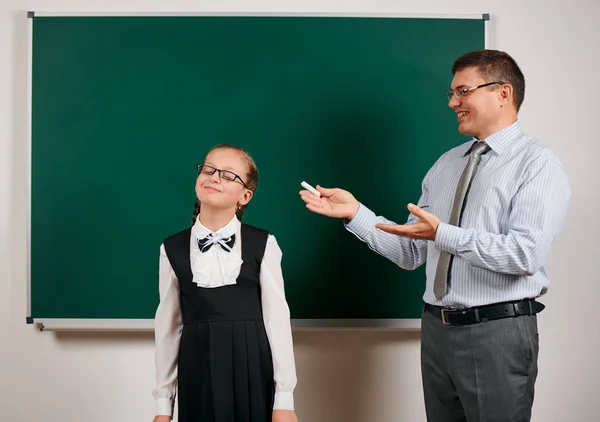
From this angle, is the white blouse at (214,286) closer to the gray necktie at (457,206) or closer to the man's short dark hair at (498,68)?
the gray necktie at (457,206)

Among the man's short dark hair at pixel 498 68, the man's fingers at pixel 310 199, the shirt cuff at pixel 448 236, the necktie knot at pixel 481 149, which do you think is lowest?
the shirt cuff at pixel 448 236

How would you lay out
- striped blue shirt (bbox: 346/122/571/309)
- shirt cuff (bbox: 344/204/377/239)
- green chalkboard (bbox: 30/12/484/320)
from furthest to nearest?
green chalkboard (bbox: 30/12/484/320), shirt cuff (bbox: 344/204/377/239), striped blue shirt (bbox: 346/122/571/309)

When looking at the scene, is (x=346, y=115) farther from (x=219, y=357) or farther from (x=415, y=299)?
(x=219, y=357)

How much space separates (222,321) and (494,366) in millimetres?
811

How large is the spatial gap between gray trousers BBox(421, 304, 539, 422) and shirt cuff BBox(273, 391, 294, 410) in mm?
504

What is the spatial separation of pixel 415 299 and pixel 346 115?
0.87 metres

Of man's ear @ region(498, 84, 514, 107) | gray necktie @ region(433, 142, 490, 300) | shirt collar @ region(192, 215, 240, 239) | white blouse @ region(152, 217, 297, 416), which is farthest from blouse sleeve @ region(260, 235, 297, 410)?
man's ear @ region(498, 84, 514, 107)

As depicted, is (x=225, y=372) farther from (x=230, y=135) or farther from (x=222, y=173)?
(x=230, y=135)

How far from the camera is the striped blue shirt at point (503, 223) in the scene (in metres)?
1.59

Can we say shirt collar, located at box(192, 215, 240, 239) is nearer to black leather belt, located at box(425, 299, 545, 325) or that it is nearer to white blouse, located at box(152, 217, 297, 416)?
white blouse, located at box(152, 217, 297, 416)

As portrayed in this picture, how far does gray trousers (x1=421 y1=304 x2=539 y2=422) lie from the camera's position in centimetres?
164

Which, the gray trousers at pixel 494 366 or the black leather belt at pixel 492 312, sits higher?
the black leather belt at pixel 492 312

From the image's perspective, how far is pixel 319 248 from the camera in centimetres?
246

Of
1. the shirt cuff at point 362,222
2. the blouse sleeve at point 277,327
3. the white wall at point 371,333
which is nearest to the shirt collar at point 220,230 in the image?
the blouse sleeve at point 277,327
